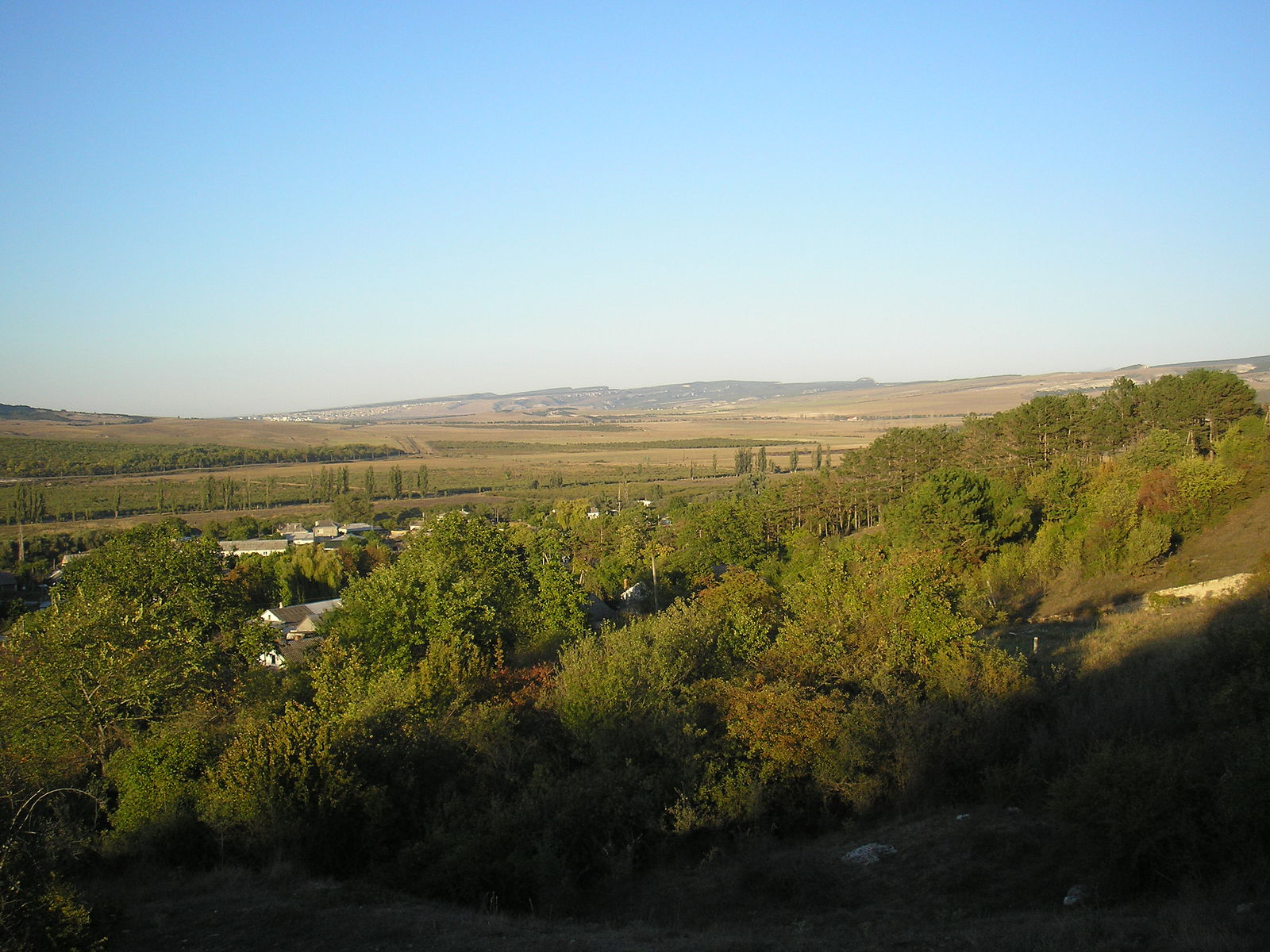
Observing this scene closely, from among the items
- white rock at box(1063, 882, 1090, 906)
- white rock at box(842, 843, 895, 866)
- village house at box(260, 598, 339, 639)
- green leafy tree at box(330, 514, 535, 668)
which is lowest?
village house at box(260, 598, 339, 639)

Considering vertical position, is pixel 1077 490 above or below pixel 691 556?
above

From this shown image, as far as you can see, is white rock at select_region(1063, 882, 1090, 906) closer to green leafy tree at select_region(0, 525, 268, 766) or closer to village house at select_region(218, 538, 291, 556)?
green leafy tree at select_region(0, 525, 268, 766)

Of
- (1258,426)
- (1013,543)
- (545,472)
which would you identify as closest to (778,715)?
(1013,543)

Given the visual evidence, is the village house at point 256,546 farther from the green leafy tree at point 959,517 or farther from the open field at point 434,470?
the green leafy tree at point 959,517

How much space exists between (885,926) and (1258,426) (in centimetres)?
4269

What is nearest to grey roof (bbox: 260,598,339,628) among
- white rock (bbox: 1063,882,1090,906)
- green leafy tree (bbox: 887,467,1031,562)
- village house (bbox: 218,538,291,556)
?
village house (bbox: 218,538,291,556)

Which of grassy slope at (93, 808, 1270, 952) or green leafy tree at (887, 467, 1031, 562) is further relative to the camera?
green leafy tree at (887, 467, 1031, 562)

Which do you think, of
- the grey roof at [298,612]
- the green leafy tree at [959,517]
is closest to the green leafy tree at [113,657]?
the grey roof at [298,612]

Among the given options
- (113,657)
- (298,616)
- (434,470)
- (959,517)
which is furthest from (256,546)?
(434,470)

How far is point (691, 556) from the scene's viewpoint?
46.8 meters

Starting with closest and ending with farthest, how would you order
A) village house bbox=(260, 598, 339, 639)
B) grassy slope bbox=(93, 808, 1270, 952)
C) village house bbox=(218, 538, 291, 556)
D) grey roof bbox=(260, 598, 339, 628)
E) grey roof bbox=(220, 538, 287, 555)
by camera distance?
grassy slope bbox=(93, 808, 1270, 952)
village house bbox=(260, 598, 339, 639)
grey roof bbox=(260, 598, 339, 628)
village house bbox=(218, 538, 291, 556)
grey roof bbox=(220, 538, 287, 555)

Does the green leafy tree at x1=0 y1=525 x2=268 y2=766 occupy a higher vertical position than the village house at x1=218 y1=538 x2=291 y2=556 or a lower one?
higher

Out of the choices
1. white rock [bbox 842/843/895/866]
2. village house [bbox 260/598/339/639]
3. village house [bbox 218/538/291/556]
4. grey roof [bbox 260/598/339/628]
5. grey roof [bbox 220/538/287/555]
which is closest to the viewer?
white rock [bbox 842/843/895/866]

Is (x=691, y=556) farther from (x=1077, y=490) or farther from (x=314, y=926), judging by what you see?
(x=314, y=926)
